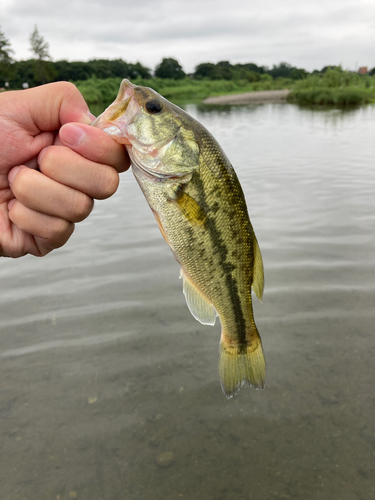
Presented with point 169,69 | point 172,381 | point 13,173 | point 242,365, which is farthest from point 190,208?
point 169,69

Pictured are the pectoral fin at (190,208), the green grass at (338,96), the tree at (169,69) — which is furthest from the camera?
the tree at (169,69)

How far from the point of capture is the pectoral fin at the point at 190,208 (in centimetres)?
197

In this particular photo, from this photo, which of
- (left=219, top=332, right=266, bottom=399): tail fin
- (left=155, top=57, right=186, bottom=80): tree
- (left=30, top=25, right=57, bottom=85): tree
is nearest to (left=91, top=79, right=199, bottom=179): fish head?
(left=219, top=332, right=266, bottom=399): tail fin

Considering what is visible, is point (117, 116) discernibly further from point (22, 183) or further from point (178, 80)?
point (178, 80)

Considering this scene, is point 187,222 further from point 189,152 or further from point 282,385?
point 282,385

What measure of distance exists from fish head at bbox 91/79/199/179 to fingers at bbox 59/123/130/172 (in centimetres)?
4

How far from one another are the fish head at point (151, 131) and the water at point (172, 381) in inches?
101

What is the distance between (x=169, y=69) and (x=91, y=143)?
10434 centimetres

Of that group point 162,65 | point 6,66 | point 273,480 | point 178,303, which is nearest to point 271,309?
point 178,303

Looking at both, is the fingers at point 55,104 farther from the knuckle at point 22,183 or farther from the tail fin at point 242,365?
the tail fin at point 242,365

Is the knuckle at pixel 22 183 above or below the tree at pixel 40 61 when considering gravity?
below

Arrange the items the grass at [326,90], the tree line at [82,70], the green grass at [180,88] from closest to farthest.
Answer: the grass at [326,90]
the green grass at [180,88]
the tree line at [82,70]

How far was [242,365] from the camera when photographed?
2.50m

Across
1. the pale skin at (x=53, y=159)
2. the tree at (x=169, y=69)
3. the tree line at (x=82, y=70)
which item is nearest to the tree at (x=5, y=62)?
the tree line at (x=82, y=70)
